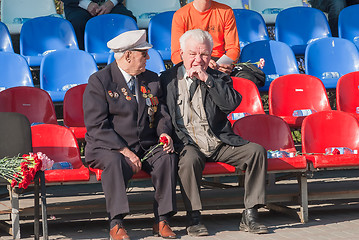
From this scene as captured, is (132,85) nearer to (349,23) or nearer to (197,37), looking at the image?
(197,37)

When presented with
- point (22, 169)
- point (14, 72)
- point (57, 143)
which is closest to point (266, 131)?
point (57, 143)

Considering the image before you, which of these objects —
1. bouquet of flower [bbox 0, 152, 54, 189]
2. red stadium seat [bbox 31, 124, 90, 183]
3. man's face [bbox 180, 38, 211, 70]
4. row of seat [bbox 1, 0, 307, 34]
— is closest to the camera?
bouquet of flower [bbox 0, 152, 54, 189]

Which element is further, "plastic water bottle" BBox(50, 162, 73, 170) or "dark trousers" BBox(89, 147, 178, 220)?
"plastic water bottle" BBox(50, 162, 73, 170)

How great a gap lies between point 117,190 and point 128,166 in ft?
0.62

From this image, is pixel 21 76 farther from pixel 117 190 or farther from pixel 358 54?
pixel 358 54

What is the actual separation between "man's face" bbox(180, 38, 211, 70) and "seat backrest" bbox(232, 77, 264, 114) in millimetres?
1285

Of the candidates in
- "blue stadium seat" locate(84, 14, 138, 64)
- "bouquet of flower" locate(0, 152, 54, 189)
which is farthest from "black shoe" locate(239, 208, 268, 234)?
"blue stadium seat" locate(84, 14, 138, 64)

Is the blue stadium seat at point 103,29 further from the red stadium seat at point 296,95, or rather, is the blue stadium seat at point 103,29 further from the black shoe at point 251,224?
the black shoe at point 251,224

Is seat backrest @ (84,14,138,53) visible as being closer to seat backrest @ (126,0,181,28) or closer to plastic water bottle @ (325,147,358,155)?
seat backrest @ (126,0,181,28)

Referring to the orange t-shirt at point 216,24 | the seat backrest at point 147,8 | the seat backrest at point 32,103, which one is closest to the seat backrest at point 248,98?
the orange t-shirt at point 216,24

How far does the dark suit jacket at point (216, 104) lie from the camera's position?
18.4 feet

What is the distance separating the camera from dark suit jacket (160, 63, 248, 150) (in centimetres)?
560

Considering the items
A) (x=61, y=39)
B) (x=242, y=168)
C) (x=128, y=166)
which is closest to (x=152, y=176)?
(x=128, y=166)

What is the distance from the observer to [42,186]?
5148 millimetres
